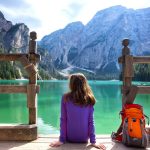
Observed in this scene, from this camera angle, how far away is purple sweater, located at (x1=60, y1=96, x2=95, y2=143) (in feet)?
19.1

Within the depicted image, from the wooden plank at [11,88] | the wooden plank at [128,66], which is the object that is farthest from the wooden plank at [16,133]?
the wooden plank at [128,66]

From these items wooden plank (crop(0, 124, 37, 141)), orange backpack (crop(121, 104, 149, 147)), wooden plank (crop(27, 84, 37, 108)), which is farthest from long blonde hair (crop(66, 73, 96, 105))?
wooden plank (crop(0, 124, 37, 141))

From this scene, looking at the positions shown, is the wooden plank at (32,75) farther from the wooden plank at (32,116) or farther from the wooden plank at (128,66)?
the wooden plank at (128,66)

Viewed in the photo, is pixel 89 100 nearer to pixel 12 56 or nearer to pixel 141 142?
pixel 141 142

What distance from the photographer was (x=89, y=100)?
576 centimetres

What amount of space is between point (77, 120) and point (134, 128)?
3.45 ft

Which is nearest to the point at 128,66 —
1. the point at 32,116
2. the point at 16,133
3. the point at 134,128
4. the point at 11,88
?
the point at 134,128

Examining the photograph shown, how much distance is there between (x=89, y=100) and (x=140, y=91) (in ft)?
5.30

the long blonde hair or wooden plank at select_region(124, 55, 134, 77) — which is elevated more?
wooden plank at select_region(124, 55, 134, 77)

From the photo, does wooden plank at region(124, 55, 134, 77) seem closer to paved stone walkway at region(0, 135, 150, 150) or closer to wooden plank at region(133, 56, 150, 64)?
wooden plank at region(133, 56, 150, 64)

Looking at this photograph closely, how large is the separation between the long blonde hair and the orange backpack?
810 millimetres

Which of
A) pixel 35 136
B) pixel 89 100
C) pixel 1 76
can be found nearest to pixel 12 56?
pixel 35 136

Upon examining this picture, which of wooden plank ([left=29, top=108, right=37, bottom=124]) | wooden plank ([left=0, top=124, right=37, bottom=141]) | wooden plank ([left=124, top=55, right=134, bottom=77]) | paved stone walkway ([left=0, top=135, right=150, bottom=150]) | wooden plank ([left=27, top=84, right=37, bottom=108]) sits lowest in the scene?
paved stone walkway ([left=0, top=135, right=150, bottom=150])

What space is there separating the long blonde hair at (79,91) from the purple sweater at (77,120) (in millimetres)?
112
